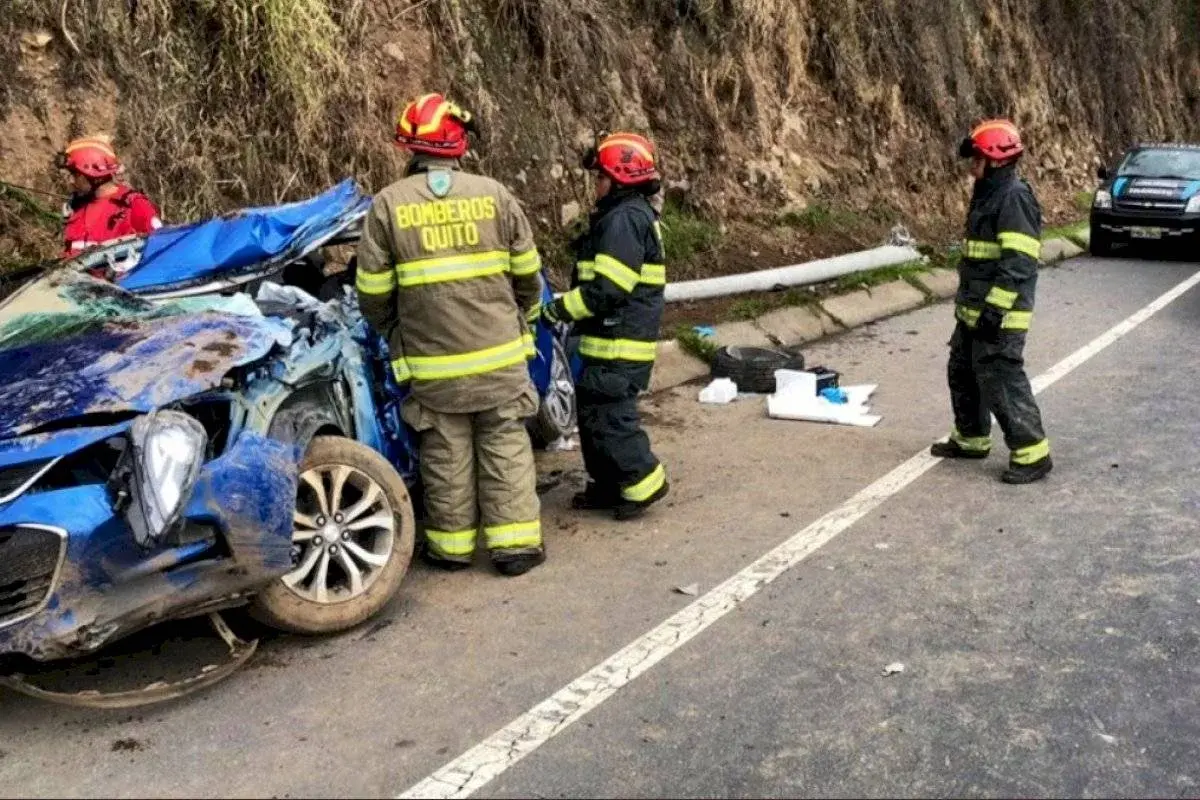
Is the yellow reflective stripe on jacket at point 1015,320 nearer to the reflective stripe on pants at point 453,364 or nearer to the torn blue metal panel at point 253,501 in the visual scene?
the reflective stripe on pants at point 453,364

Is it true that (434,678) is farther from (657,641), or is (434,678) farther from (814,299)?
(814,299)

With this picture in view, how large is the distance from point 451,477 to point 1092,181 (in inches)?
854

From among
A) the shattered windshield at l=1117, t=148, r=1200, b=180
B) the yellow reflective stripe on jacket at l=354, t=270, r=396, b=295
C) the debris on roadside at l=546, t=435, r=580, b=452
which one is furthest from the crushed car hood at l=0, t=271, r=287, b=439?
the shattered windshield at l=1117, t=148, r=1200, b=180

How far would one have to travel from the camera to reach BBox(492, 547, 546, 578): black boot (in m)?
4.89

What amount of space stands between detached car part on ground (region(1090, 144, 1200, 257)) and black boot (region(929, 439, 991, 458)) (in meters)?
11.6

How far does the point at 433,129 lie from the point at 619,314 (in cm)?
125

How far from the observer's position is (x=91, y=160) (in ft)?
20.8

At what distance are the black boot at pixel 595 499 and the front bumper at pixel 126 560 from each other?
2.07 metres

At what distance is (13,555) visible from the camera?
3.51 m

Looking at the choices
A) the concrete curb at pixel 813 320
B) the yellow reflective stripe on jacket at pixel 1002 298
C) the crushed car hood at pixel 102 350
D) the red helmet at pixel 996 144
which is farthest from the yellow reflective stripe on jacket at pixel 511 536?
the concrete curb at pixel 813 320

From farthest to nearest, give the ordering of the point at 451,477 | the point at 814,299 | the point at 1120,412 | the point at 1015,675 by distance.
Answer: the point at 814,299 < the point at 1120,412 < the point at 451,477 < the point at 1015,675

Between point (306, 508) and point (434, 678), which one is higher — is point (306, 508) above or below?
above

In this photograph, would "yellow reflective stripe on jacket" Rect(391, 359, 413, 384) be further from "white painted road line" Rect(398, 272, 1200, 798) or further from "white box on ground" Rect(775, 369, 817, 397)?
"white box on ground" Rect(775, 369, 817, 397)

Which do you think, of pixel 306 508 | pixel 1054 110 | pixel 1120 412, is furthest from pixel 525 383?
pixel 1054 110
